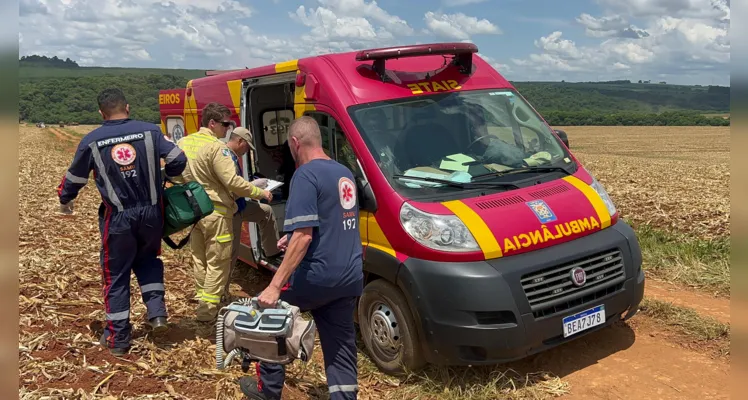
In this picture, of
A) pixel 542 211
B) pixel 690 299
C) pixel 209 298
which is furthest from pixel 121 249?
pixel 690 299

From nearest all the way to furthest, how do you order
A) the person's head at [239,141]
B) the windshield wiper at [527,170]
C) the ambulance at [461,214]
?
1. the ambulance at [461,214]
2. the windshield wiper at [527,170]
3. the person's head at [239,141]

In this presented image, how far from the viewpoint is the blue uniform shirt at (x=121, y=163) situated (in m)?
4.37

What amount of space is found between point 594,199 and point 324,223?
2350mm

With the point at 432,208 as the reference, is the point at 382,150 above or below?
above

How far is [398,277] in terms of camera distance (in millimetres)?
4070

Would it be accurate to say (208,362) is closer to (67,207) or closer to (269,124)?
(67,207)

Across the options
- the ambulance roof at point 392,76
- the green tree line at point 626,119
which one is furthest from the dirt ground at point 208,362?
the green tree line at point 626,119

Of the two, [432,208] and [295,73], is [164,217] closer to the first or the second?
[295,73]

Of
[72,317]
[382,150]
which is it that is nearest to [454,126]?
[382,150]

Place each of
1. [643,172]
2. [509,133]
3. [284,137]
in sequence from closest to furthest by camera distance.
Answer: [509,133] < [284,137] < [643,172]

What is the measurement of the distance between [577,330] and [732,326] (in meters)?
3.22

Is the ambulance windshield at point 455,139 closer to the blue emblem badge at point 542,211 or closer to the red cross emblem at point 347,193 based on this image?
the blue emblem badge at point 542,211

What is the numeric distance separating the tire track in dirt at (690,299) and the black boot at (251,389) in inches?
165

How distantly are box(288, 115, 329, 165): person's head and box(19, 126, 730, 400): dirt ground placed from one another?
5.90 ft
